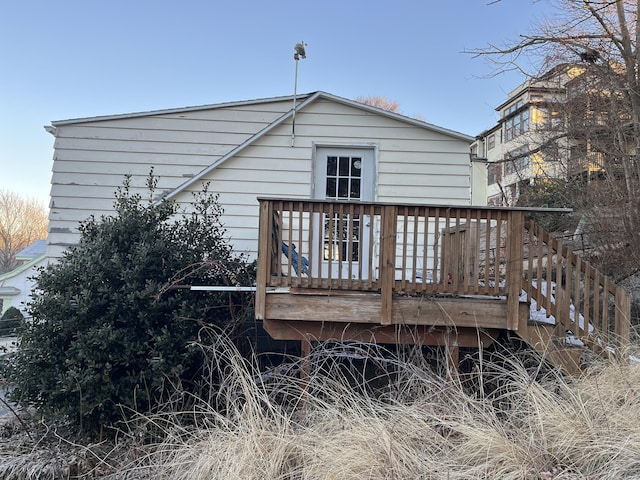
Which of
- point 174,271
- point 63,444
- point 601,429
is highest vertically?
point 174,271

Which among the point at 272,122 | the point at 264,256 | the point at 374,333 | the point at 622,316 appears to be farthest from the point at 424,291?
the point at 272,122

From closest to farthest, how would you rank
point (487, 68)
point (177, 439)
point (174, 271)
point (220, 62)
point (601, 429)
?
1. point (601, 429)
2. point (177, 439)
3. point (174, 271)
4. point (487, 68)
5. point (220, 62)

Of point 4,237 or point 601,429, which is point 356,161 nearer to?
point 601,429

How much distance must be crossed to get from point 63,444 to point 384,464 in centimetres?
306

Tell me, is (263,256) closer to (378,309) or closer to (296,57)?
(378,309)

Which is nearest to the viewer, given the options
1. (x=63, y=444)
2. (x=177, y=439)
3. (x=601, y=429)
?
(x=601, y=429)

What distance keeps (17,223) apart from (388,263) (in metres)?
36.7

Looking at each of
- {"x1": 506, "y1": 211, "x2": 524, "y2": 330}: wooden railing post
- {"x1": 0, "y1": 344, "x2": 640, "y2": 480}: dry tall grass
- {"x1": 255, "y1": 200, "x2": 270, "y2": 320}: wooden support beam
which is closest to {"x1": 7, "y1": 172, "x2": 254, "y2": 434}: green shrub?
{"x1": 255, "y1": 200, "x2": 270, "y2": 320}: wooden support beam

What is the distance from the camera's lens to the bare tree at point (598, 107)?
7473 mm

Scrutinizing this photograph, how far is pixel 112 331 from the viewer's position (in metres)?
3.86

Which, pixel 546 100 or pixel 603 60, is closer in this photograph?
pixel 603 60

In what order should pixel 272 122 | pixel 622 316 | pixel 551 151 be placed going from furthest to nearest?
pixel 551 151, pixel 272 122, pixel 622 316

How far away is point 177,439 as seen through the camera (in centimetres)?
321

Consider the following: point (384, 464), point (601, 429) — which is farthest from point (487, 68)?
point (384, 464)
